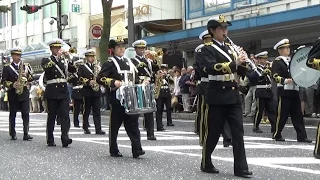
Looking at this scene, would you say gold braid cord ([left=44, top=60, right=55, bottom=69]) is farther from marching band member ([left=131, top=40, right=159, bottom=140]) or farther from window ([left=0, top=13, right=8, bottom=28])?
window ([left=0, top=13, right=8, bottom=28])

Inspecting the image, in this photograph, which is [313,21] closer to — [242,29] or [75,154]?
[242,29]

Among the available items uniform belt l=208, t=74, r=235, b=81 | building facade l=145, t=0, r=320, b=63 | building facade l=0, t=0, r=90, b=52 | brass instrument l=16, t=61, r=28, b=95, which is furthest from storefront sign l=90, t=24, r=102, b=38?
uniform belt l=208, t=74, r=235, b=81

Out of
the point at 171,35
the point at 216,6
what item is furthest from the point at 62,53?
the point at 216,6

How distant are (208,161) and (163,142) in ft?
13.1

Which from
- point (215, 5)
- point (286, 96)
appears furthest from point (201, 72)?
point (215, 5)

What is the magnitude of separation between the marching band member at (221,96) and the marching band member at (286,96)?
4.04m

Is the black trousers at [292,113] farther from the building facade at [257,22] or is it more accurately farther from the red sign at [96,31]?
the red sign at [96,31]

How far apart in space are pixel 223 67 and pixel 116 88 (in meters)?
2.35

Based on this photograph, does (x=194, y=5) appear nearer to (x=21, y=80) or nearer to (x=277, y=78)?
(x=21, y=80)

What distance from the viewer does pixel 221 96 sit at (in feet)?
24.1

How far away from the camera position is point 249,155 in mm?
9227

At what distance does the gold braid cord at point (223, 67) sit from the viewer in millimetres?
7121

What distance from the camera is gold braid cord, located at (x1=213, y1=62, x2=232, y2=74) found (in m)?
7.12

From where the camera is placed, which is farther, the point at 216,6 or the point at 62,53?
the point at 216,6
